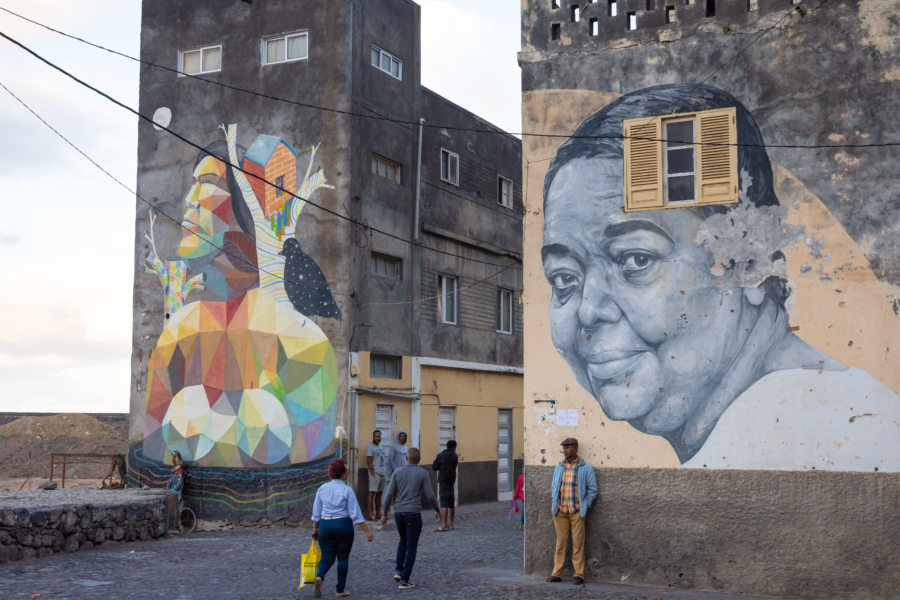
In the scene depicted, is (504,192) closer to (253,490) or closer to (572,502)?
(253,490)

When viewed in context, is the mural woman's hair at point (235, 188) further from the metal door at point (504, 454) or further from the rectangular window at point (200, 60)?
the metal door at point (504, 454)

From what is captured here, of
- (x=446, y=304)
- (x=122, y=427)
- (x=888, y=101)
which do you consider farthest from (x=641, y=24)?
(x=122, y=427)

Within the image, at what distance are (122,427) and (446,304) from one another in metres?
23.7

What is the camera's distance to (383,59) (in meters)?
23.3

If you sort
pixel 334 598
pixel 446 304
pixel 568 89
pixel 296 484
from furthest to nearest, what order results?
pixel 446 304 → pixel 296 484 → pixel 568 89 → pixel 334 598

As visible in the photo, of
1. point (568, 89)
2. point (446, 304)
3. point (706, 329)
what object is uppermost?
point (568, 89)

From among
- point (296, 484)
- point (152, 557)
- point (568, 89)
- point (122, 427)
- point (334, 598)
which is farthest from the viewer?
point (122, 427)

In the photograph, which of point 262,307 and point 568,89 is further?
point 262,307

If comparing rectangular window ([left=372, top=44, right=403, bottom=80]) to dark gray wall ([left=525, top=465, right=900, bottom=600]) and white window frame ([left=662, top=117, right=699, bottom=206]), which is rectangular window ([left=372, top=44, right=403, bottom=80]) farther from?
dark gray wall ([left=525, top=465, right=900, bottom=600])

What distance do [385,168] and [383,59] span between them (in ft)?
8.08

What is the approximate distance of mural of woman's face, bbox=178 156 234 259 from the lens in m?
22.5

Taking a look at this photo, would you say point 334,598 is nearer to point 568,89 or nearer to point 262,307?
point 568,89

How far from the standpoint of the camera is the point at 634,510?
12906 millimetres

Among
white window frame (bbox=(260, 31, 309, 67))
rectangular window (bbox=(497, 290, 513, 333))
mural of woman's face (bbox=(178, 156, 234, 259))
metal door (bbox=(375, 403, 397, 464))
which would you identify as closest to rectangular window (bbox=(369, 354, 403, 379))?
metal door (bbox=(375, 403, 397, 464))
